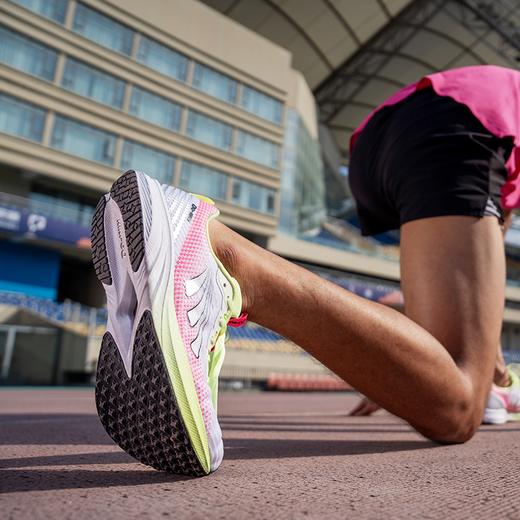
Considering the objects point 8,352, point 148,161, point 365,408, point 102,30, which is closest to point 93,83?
point 102,30

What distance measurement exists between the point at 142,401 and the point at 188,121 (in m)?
19.9

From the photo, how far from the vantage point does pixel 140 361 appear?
75cm

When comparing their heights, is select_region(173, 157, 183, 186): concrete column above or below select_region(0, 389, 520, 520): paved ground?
above

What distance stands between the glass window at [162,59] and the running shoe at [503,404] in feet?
62.6

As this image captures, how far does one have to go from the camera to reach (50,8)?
16344 mm

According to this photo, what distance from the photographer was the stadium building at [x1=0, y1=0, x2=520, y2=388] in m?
15.3

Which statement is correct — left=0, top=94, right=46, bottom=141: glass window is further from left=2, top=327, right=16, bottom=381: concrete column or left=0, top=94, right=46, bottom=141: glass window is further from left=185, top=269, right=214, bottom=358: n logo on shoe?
left=185, top=269, right=214, bottom=358: n logo on shoe

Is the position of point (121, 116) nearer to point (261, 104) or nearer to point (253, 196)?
point (253, 196)

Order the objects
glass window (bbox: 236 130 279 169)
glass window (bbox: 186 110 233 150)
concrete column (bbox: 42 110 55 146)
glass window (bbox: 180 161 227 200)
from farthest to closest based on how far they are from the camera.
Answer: glass window (bbox: 236 130 279 169), glass window (bbox: 186 110 233 150), glass window (bbox: 180 161 227 200), concrete column (bbox: 42 110 55 146)

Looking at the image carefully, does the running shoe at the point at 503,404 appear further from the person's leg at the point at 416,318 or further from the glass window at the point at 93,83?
the glass window at the point at 93,83

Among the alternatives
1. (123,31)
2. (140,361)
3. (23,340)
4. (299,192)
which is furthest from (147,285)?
(299,192)

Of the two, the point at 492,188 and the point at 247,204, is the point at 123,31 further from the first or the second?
the point at 492,188

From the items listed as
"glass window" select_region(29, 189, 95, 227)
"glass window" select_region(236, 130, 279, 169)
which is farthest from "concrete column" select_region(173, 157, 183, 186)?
"glass window" select_region(29, 189, 95, 227)

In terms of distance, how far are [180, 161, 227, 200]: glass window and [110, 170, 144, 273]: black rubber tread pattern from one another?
18.4 metres
